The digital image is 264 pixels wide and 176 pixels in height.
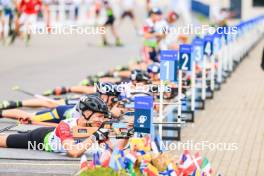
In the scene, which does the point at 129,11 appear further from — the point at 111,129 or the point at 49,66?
the point at 111,129

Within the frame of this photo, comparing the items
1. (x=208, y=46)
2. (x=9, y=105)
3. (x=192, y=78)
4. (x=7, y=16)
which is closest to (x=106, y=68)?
(x=208, y=46)

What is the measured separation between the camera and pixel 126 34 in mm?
39500

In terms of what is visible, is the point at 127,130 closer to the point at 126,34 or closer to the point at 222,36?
the point at 222,36

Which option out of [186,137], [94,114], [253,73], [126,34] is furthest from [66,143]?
[126,34]

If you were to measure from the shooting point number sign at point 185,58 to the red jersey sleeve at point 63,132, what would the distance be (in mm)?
4034

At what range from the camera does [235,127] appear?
15062mm

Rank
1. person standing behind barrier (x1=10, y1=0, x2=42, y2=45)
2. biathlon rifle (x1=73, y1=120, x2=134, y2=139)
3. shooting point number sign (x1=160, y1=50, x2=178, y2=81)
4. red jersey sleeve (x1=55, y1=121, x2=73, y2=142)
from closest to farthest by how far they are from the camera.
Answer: biathlon rifle (x1=73, y1=120, x2=134, y2=139), red jersey sleeve (x1=55, y1=121, x2=73, y2=142), shooting point number sign (x1=160, y1=50, x2=178, y2=81), person standing behind barrier (x1=10, y1=0, x2=42, y2=45)

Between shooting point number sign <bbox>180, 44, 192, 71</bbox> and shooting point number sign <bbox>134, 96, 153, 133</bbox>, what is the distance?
14.7 feet

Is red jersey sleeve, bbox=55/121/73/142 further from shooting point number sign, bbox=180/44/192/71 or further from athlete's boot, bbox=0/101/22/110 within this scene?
athlete's boot, bbox=0/101/22/110

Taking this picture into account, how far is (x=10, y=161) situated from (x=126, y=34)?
2937 cm

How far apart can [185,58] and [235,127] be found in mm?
1694

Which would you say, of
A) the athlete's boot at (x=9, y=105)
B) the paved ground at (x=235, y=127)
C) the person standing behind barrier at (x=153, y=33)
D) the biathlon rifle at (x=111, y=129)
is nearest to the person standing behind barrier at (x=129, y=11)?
the paved ground at (x=235, y=127)

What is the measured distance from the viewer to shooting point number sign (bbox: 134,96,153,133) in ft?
31.9

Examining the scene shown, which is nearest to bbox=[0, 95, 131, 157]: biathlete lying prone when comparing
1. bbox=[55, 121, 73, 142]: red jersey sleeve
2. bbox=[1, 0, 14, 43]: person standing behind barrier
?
bbox=[55, 121, 73, 142]: red jersey sleeve
